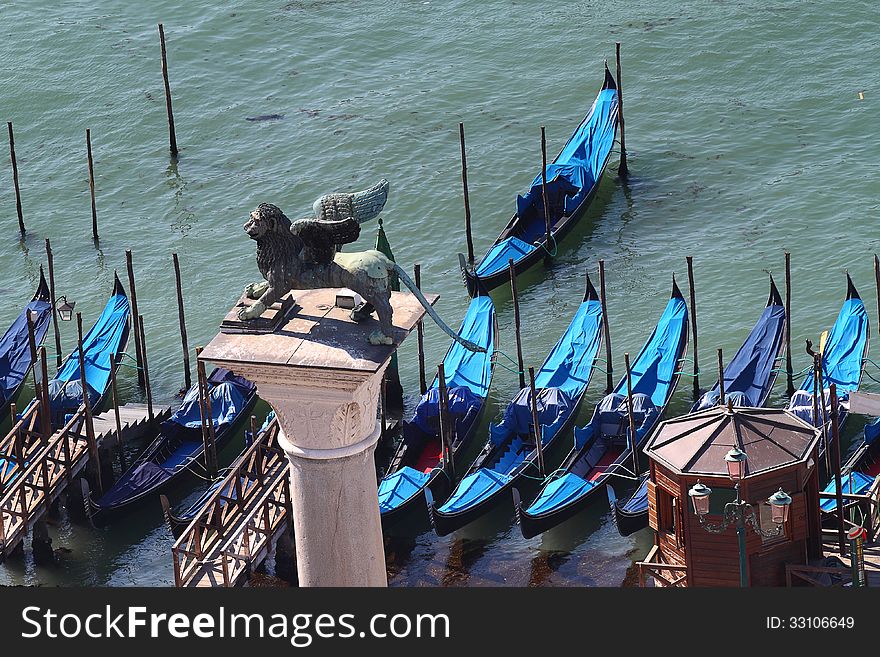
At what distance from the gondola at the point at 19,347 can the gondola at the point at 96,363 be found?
28.2 inches

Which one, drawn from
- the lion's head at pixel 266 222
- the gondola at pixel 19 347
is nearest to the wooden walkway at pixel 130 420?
the gondola at pixel 19 347

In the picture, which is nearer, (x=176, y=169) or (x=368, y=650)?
(x=368, y=650)

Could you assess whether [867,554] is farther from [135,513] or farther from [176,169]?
[176,169]

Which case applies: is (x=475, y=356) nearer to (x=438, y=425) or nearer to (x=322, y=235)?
(x=438, y=425)

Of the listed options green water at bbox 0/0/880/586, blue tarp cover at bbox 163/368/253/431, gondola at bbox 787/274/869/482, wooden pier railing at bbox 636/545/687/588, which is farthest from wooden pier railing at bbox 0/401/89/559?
gondola at bbox 787/274/869/482

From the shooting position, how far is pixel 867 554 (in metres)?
19.2

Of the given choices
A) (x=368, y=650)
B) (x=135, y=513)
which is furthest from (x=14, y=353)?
(x=368, y=650)

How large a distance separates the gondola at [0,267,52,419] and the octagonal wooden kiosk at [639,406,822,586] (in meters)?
12.6

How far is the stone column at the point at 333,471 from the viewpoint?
12.3m

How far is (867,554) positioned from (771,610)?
761 cm

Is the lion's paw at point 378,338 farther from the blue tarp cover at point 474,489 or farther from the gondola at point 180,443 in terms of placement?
the gondola at point 180,443

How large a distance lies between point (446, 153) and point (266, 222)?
81.3 feet

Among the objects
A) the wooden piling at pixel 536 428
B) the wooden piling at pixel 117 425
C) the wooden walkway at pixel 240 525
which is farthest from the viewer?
the wooden piling at pixel 117 425

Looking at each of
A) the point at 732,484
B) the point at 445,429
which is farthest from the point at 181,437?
the point at 732,484
